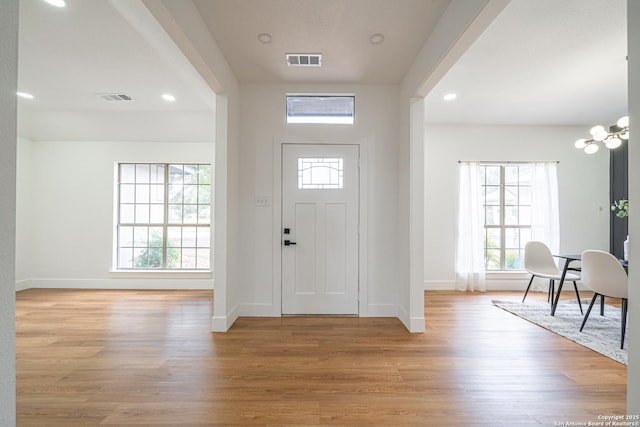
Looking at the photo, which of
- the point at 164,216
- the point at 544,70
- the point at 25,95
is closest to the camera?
the point at 544,70

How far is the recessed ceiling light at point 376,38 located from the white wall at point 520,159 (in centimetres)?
272

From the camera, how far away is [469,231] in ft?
16.6

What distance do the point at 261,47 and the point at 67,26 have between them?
63.3 inches

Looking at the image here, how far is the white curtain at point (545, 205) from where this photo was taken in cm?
502

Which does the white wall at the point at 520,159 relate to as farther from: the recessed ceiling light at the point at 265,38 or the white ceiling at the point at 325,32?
the recessed ceiling light at the point at 265,38

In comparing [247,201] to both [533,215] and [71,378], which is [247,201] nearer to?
[71,378]

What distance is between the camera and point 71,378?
222 cm

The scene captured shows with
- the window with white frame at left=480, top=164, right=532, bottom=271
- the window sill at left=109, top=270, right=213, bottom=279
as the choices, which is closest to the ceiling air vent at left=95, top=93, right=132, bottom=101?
the window sill at left=109, top=270, right=213, bottom=279

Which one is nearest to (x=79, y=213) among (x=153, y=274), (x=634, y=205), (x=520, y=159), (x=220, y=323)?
(x=153, y=274)

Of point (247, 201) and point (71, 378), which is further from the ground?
point (247, 201)

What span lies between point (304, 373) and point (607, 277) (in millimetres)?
3115

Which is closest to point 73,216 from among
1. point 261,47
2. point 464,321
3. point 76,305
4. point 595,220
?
point 76,305

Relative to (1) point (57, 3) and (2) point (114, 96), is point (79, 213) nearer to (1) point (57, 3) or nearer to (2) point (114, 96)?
(2) point (114, 96)

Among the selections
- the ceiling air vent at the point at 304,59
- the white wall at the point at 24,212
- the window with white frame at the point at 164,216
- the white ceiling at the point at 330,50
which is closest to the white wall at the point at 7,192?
the white ceiling at the point at 330,50
